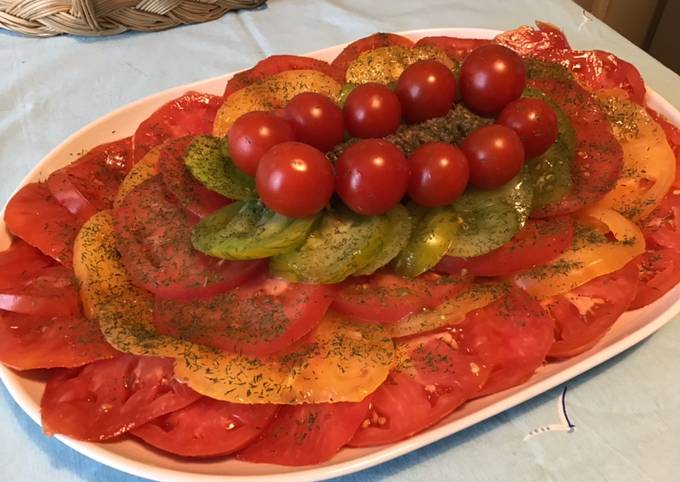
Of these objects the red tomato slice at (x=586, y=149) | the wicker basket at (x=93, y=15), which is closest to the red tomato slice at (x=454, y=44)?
the red tomato slice at (x=586, y=149)

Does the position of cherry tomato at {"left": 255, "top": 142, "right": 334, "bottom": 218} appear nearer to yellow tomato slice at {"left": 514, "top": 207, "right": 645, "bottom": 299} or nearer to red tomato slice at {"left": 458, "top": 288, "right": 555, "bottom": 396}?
red tomato slice at {"left": 458, "top": 288, "right": 555, "bottom": 396}

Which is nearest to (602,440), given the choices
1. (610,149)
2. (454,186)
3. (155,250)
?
(454,186)

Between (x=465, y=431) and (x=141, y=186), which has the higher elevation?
(x=141, y=186)

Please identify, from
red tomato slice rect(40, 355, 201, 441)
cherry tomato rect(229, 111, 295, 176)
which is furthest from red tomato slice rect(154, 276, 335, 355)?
cherry tomato rect(229, 111, 295, 176)

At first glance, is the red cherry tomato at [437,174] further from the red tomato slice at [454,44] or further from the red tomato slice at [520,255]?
the red tomato slice at [454,44]

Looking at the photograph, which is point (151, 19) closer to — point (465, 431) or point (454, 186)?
point (454, 186)

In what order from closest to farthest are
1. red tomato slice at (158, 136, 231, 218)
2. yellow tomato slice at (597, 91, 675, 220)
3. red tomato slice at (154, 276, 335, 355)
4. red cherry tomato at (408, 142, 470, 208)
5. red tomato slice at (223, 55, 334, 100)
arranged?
red tomato slice at (154, 276, 335, 355) < red cherry tomato at (408, 142, 470, 208) < red tomato slice at (158, 136, 231, 218) < yellow tomato slice at (597, 91, 675, 220) < red tomato slice at (223, 55, 334, 100)

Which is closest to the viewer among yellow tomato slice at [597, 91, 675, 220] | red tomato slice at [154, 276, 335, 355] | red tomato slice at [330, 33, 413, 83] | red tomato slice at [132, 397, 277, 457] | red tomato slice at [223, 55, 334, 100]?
red tomato slice at [132, 397, 277, 457]
